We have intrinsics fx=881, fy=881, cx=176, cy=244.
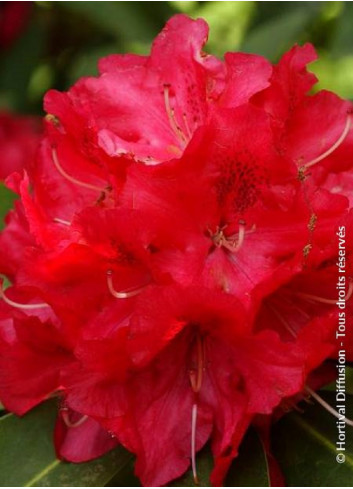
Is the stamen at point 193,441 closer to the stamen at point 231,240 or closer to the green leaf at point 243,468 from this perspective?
the green leaf at point 243,468

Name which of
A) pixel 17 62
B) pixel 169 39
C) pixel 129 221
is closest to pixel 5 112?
pixel 17 62

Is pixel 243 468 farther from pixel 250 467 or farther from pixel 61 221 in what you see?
pixel 61 221

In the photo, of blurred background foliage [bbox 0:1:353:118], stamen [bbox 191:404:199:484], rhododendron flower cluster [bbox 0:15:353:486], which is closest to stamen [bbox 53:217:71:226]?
rhododendron flower cluster [bbox 0:15:353:486]

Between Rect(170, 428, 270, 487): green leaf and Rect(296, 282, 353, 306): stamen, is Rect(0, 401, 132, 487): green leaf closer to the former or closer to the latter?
Rect(170, 428, 270, 487): green leaf

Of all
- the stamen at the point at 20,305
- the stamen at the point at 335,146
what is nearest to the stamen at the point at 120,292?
the stamen at the point at 20,305

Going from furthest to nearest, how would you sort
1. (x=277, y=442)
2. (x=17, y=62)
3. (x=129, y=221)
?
(x=17, y=62)
(x=277, y=442)
(x=129, y=221)

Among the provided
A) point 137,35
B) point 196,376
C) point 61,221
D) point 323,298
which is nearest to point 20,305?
point 61,221

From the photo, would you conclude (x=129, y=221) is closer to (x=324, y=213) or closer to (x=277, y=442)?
(x=324, y=213)
